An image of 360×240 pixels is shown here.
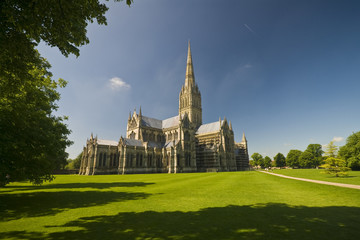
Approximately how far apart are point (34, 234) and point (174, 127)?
60379 millimetres

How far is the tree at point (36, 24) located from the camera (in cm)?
555

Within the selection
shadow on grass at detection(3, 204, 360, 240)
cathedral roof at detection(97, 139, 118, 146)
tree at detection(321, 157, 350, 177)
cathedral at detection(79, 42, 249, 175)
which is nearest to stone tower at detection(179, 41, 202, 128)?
cathedral at detection(79, 42, 249, 175)

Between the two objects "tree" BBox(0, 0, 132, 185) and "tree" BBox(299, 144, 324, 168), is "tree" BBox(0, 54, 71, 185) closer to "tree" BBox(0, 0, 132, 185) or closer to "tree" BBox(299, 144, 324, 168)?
"tree" BBox(0, 0, 132, 185)

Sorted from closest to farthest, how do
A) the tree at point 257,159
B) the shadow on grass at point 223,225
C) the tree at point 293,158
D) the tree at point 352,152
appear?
the shadow on grass at point 223,225, the tree at point 352,152, the tree at point 293,158, the tree at point 257,159

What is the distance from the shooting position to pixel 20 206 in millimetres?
8430

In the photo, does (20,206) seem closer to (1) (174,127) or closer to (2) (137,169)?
(2) (137,169)

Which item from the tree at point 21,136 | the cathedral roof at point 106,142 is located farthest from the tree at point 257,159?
the tree at point 21,136

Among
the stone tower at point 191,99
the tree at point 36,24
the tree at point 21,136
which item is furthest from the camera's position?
the stone tower at point 191,99

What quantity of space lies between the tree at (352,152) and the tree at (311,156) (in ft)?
123

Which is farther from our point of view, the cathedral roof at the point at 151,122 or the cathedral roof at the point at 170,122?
the cathedral roof at the point at 170,122

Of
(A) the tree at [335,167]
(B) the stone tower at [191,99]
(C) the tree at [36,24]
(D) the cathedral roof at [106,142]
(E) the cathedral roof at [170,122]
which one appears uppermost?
(B) the stone tower at [191,99]

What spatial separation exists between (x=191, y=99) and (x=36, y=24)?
74.0 meters

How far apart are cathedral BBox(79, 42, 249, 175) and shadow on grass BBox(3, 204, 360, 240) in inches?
1732

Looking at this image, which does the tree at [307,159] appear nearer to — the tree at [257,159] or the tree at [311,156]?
the tree at [311,156]
